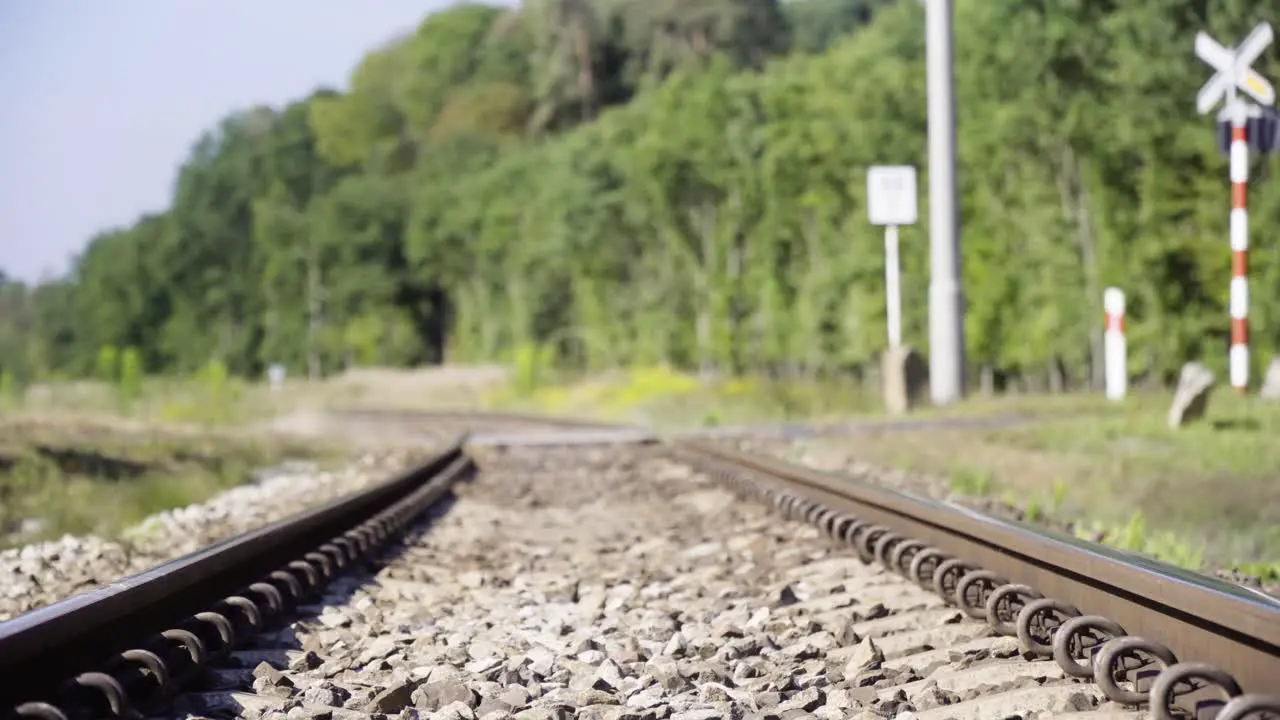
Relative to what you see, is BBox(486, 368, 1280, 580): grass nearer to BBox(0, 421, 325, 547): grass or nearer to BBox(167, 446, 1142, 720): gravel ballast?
BBox(167, 446, 1142, 720): gravel ballast

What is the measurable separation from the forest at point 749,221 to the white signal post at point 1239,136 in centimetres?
722

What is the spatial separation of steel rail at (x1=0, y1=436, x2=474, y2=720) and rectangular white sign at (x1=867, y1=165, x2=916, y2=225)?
15.4 metres

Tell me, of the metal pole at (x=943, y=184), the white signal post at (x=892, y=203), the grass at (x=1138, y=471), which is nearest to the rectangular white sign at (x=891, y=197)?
the white signal post at (x=892, y=203)

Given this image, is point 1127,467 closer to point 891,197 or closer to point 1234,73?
point 1234,73

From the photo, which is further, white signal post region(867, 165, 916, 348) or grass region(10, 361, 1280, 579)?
white signal post region(867, 165, 916, 348)

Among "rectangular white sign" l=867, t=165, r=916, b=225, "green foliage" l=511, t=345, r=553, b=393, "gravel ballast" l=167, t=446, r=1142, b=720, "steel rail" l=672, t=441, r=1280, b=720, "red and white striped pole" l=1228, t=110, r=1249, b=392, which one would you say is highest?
"rectangular white sign" l=867, t=165, r=916, b=225

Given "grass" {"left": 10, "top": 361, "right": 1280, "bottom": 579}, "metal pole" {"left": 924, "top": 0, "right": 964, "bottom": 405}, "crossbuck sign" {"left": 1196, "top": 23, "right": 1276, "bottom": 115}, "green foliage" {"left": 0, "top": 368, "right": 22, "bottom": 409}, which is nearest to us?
"grass" {"left": 10, "top": 361, "right": 1280, "bottom": 579}

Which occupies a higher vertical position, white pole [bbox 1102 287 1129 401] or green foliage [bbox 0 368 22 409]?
white pole [bbox 1102 287 1129 401]

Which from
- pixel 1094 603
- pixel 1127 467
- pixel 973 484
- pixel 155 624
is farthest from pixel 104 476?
pixel 1094 603

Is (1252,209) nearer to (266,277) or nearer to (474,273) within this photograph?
(474,273)

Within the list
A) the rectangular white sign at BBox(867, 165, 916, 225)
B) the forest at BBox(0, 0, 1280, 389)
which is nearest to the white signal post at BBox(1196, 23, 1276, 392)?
the rectangular white sign at BBox(867, 165, 916, 225)

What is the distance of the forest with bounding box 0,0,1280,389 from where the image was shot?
24.8 meters

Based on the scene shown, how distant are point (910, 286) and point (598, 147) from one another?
21.1m

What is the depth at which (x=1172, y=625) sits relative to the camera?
3496 millimetres
